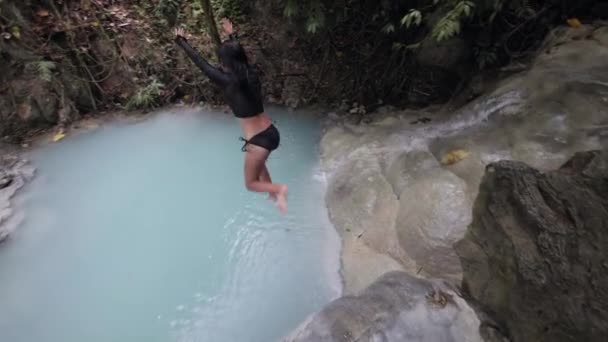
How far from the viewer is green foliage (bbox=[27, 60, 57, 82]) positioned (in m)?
4.77

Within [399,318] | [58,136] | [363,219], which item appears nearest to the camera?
[399,318]

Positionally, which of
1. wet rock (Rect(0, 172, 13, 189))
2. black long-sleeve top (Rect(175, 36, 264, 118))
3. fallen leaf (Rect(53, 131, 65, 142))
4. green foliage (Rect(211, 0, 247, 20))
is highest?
green foliage (Rect(211, 0, 247, 20))

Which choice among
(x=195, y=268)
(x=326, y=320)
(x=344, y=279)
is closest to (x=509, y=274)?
(x=326, y=320)

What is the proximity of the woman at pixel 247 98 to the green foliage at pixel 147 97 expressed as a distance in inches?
119

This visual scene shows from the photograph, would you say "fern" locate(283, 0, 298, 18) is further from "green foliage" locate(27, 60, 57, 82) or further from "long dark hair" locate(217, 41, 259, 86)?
"green foliage" locate(27, 60, 57, 82)

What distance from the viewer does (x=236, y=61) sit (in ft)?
7.22

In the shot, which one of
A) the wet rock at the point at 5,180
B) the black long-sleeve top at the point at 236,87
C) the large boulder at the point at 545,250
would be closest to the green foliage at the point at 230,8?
the black long-sleeve top at the point at 236,87

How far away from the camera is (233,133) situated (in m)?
4.56

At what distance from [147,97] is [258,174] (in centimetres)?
337

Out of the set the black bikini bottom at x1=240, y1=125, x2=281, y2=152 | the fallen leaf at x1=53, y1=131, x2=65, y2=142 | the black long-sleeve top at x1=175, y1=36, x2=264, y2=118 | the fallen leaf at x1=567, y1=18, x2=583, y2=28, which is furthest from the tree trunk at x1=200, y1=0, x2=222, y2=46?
the fallen leaf at x1=567, y1=18, x2=583, y2=28

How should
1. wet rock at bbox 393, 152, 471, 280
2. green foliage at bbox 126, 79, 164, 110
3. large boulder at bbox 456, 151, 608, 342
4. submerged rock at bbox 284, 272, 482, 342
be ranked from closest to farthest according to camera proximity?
large boulder at bbox 456, 151, 608, 342
submerged rock at bbox 284, 272, 482, 342
wet rock at bbox 393, 152, 471, 280
green foliage at bbox 126, 79, 164, 110

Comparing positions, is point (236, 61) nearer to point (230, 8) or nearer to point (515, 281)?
point (515, 281)

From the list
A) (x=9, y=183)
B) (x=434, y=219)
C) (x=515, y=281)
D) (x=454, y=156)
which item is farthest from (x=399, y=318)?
(x=9, y=183)

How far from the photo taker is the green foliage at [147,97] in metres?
5.14
